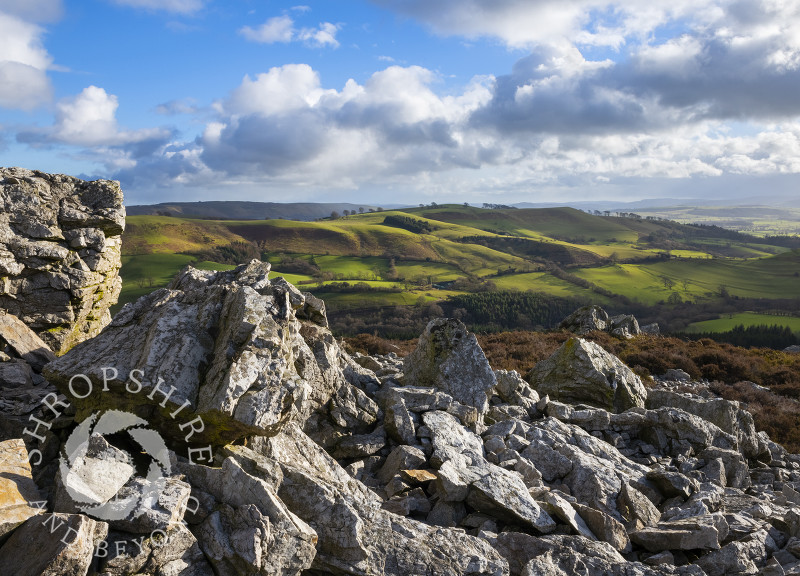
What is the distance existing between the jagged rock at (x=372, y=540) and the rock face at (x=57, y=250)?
11306mm

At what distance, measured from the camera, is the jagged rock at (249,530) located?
22.3 feet

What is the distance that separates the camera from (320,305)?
1619 centimetres

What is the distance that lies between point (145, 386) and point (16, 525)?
3110 millimetres

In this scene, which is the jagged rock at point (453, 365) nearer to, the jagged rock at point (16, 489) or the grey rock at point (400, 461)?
the grey rock at point (400, 461)

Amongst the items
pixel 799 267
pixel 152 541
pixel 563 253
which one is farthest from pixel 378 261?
pixel 152 541

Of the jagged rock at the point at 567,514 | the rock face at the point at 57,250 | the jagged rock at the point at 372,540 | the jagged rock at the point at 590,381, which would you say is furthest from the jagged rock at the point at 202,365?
the jagged rock at the point at 590,381

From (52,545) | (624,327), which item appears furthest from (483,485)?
(624,327)

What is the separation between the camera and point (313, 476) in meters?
9.17

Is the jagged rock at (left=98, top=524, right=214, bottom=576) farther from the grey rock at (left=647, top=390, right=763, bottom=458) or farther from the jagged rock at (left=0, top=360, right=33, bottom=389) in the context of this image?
the grey rock at (left=647, top=390, right=763, bottom=458)

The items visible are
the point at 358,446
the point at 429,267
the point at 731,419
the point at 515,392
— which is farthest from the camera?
the point at 429,267

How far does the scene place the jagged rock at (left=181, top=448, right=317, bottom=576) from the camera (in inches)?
268

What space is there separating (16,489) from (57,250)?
11.0 meters

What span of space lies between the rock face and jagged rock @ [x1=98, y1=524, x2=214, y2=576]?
11.9m

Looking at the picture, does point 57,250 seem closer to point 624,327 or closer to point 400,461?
point 400,461
